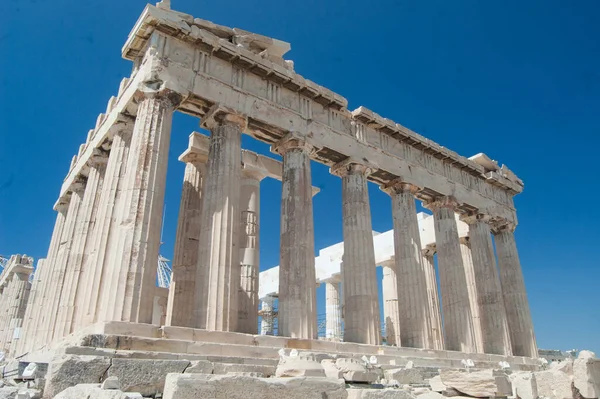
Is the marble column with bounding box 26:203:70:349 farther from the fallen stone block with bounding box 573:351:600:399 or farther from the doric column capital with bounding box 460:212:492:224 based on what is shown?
the doric column capital with bounding box 460:212:492:224

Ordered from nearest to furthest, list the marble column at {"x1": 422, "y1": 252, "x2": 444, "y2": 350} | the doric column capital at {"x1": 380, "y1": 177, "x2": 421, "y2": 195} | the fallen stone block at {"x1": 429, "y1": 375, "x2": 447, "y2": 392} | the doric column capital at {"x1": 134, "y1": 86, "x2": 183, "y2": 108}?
the fallen stone block at {"x1": 429, "y1": 375, "x2": 447, "y2": 392} < the doric column capital at {"x1": 134, "y1": 86, "x2": 183, "y2": 108} < the doric column capital at {"x1": 380, "y1": 177, "x2": 421, "y2": 195} < the marble column at {"x1": 422, "y1": 252, "x2": 444, "y2": 350}

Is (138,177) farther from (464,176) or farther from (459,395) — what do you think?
(464,176)

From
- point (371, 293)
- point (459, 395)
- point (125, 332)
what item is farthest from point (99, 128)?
point (459, 395)

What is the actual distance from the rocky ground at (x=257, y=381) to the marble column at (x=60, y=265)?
9.03m

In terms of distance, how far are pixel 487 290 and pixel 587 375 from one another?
1601 cm

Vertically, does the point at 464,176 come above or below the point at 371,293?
above

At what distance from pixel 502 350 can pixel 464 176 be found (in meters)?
9.61

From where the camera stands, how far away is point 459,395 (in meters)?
10.2

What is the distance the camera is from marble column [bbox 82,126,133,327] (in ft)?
43.0

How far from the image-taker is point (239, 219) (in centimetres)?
1698

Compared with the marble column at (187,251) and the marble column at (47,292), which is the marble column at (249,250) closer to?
the marble column at (187,251)

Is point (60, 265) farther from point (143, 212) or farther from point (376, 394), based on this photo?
point (376, 394)

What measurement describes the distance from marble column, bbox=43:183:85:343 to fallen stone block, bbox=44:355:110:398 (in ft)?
34.1

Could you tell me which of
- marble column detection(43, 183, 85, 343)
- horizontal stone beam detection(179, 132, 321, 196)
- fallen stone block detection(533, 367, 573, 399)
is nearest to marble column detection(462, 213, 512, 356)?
horizontal stone beam detection(179, 132, 321, 196)
